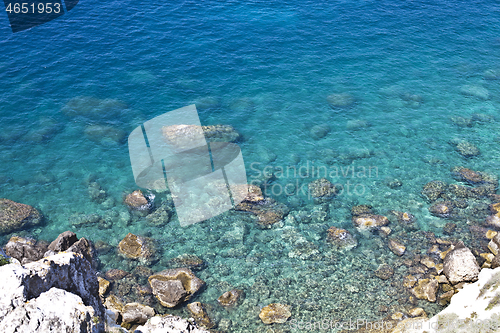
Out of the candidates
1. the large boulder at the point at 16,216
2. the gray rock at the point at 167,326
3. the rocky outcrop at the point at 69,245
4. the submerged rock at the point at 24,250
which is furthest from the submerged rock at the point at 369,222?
the large boulder at the point at 16,216

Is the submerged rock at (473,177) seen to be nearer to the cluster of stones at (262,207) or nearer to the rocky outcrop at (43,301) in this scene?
the cluster of stones at (262,207)

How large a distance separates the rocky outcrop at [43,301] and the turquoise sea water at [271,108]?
35.2ft

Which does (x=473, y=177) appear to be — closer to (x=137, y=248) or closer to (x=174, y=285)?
(x=174, y=285)

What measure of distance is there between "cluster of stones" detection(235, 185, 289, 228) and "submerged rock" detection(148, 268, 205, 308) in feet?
24.5

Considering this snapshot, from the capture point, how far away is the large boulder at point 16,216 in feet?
94.1

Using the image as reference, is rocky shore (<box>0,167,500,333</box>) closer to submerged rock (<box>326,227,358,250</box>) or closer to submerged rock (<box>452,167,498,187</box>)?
submerged rock (<box>326,227,358,250</box>)

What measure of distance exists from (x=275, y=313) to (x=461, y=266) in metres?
12.8

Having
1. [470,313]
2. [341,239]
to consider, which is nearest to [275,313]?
[341,239]

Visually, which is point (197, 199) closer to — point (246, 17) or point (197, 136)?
point (197, 136)

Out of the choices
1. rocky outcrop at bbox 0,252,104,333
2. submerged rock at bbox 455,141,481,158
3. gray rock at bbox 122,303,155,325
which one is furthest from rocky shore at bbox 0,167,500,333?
submerged rock at bbox 455,141,481,158

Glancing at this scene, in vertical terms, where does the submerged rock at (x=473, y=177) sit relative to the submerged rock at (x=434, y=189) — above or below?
above

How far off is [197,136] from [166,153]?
3.80 m

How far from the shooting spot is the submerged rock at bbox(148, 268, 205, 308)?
2370cm

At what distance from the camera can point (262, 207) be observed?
31.8m
